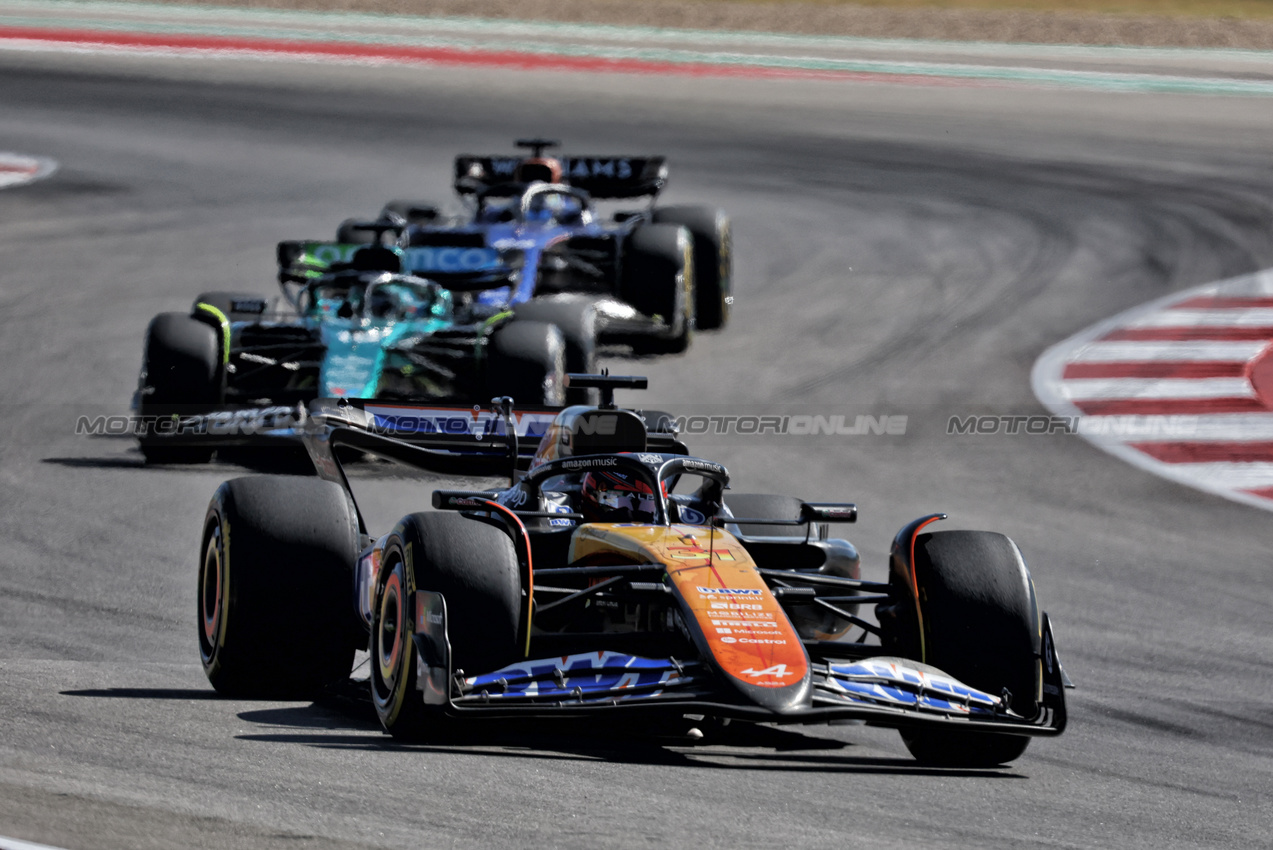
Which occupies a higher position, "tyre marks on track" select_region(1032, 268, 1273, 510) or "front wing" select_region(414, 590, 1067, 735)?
"front wing" select_region(414, 590, 1067, 735)

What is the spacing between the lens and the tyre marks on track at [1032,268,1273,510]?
14453 mm

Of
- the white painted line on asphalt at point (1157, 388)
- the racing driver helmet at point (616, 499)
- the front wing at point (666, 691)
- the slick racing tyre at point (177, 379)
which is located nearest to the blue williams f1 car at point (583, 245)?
the slick racing tyre at point (177, 379)

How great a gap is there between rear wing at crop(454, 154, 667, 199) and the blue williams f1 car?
0.01 meters

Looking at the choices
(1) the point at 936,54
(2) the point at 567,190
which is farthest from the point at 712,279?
(1) the point at 936,54

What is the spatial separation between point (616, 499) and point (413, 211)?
12.0 meters

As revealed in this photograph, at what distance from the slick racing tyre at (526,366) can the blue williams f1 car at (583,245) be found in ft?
7.27

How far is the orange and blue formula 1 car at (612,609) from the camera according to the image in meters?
6.86

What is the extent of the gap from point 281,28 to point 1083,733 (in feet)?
86.5

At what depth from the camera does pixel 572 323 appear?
48.6 ft

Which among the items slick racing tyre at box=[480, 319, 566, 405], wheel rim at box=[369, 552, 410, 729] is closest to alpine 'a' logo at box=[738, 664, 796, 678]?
wheel rim at box=[369, 552, 410, 729]

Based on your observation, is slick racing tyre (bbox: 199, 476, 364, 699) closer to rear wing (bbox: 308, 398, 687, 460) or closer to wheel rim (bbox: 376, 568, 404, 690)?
wheel rim (bbox: 376, 568, 404, 690)

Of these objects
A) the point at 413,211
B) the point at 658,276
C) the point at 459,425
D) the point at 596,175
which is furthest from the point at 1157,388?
the point at 459,425

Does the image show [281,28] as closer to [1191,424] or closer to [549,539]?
[1191,424]

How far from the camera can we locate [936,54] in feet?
104
